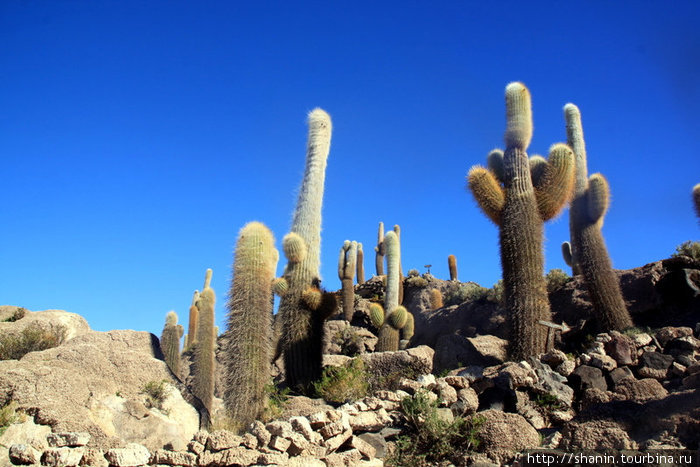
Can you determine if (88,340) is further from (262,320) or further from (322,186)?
(322,186)

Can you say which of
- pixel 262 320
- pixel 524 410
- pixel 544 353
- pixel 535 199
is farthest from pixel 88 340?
pixel 535 199

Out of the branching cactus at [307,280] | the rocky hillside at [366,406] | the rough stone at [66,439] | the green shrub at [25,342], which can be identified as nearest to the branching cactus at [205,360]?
the rocky hillside at [366,406]

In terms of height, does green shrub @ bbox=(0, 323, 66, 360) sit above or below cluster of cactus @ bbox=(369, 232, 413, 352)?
below

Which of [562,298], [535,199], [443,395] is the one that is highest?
[535,199]

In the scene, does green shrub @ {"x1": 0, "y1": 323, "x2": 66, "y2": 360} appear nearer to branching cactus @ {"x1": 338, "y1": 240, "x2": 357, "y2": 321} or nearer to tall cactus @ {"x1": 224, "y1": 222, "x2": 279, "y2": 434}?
tall cactus @ {"x1": 224, "y1": 222, "x2": 279, "y2": 434}

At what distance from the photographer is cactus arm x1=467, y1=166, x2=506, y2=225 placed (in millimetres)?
10859

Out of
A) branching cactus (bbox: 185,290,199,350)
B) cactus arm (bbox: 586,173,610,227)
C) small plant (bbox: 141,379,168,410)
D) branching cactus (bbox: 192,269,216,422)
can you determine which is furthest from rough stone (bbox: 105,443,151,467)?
branching cactus (bbox: 185,290,199,350)

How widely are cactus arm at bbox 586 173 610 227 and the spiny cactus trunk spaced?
10.2 feet

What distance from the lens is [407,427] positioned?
6.66 m

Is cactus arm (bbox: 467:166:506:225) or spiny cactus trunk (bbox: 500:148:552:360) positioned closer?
spiny cactus trunk (bbox: 500:148:552:360)

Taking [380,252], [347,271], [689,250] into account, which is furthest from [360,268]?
[689,250]

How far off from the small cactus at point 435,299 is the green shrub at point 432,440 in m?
14.5

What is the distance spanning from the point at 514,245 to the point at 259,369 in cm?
514

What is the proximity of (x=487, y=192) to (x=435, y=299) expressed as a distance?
11.0 meters
